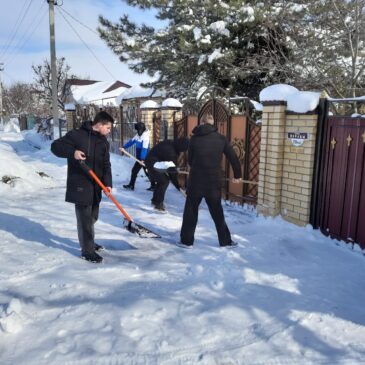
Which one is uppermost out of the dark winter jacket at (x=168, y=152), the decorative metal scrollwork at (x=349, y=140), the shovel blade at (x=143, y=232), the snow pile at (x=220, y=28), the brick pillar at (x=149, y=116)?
the snow pile at (x=220, y=28)

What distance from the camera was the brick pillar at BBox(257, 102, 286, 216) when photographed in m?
5.04

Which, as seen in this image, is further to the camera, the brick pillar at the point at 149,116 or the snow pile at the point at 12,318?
the brick pillar at the point at 149,116

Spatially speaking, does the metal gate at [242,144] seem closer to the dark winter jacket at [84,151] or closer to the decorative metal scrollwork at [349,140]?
the decorative metal scrollwork at [349,140]

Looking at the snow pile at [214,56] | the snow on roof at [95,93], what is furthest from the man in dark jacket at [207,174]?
the snow on roof at [95,93]

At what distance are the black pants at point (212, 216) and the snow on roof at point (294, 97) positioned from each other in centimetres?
166

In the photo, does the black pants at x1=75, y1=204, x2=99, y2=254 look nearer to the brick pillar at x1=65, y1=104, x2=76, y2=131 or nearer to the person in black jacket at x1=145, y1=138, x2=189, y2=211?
the person in black jacket at x1=145, y1=138, x2=189, y2=211

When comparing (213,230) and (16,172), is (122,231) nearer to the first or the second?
(213,230)

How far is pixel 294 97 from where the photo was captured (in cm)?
483

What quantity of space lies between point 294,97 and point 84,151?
2.84 m

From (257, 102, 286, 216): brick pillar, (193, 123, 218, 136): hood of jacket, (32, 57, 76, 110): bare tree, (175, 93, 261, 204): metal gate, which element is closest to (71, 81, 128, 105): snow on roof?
(32, 57, 76, 110): bare tree

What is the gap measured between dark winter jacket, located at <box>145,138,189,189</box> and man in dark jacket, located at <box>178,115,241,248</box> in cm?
184

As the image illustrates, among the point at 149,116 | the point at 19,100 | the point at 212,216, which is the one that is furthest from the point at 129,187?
the point at 19,100

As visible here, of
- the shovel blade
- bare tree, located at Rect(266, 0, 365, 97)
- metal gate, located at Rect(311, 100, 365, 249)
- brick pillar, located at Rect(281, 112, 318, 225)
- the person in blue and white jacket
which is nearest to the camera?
metal gate, located at Rect(311, 100, 365, 249)

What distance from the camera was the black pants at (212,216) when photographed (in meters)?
4.17
